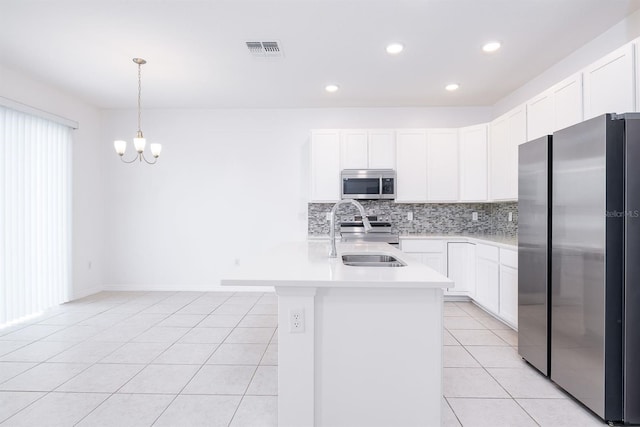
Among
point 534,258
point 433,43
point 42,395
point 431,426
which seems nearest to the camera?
point 431,426

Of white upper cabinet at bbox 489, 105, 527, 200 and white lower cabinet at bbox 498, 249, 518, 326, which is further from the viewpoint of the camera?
→ white upper cabinet at bbox 489, 105, 527, 200

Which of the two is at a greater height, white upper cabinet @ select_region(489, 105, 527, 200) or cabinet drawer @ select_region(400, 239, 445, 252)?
white upper cabinet @ select_region(489, 105, 527, 200)

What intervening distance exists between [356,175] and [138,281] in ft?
12.1

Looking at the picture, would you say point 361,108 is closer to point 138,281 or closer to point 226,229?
point 226,229

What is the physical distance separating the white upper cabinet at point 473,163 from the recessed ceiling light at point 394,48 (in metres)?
1.83

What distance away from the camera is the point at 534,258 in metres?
2.51

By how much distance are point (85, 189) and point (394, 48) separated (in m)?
4.59

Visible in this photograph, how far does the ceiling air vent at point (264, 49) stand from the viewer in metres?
3.13

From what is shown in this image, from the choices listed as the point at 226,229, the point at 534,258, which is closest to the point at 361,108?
the point at 226,229

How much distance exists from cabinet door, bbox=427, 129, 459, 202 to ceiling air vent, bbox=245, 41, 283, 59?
2.42 meters

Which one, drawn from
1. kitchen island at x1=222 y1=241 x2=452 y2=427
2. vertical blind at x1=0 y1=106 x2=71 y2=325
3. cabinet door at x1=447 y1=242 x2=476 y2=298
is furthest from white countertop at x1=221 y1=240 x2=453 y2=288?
vertical blind at x1=0 y1=106 x2=71 y2=325

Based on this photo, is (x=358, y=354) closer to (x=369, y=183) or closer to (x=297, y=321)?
(x=297, y=321)

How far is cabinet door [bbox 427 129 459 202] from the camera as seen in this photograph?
184 inches

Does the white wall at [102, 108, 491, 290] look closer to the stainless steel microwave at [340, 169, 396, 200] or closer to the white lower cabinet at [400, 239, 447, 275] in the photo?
the stainless steel microwave at [340, 169, 396, 200]
